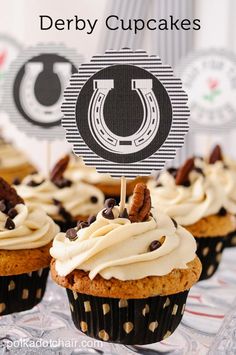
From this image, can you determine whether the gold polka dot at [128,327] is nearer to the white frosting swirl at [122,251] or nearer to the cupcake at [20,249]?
the white frosting swirl at [122,251]

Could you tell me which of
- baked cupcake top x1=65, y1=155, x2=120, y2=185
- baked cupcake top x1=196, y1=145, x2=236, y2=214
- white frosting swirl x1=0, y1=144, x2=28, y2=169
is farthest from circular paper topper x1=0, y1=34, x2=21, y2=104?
baked cupcake top x1=196, y1=145, x2=236, y2=214

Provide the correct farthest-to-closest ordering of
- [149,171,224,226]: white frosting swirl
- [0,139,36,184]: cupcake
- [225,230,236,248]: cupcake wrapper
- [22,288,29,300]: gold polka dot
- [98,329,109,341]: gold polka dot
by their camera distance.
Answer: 1. [0,139,36,184]: cupcake
2. [225,230,236,248]: cupcake wrapper
3. [149,171,224,226]: white frosting swirl
4. [22,288,29,300]: gold polka dot
5. [98,329,109,341]: gold polka dot

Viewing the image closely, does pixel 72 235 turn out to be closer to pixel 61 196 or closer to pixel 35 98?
pixel 61 196

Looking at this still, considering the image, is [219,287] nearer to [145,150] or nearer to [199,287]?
[199,287]

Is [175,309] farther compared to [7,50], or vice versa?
[7,50]

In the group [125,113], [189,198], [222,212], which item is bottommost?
[222,212]

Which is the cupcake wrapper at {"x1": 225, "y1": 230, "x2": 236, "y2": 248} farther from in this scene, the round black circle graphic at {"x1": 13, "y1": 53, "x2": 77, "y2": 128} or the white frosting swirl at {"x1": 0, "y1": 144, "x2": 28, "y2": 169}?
the white frosting swirl at {"x1": 0, "y1": 144, "x2": 28, "y2": 169}

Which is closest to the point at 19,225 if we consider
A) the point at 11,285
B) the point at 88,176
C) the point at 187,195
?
the point at 11,285
